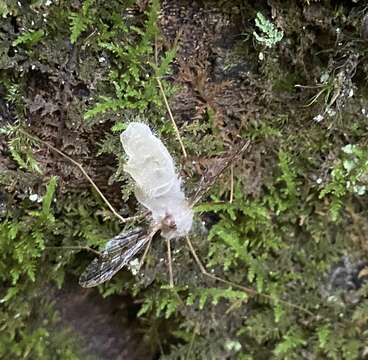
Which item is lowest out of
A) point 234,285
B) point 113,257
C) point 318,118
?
point 234,285

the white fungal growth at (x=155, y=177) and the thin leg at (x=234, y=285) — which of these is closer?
the white fungal growth at (x=155, y=177)

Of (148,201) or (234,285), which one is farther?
(234,285)

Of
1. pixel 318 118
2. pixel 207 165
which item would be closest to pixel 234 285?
pixel 207 165

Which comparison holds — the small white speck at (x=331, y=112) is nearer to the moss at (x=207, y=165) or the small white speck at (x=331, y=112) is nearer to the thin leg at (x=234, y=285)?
the moss at (x=207, y=165)

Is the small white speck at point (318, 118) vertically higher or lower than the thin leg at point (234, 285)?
higher

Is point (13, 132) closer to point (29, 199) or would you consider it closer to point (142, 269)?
point (29, 199)

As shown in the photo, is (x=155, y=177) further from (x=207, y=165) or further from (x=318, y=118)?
(x=318, y=118)

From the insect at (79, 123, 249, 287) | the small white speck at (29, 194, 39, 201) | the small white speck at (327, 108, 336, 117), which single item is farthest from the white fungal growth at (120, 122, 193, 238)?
the small white speck at (327, 108, 336, 117)

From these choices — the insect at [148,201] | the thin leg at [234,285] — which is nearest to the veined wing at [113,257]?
the insect at [148,201]
